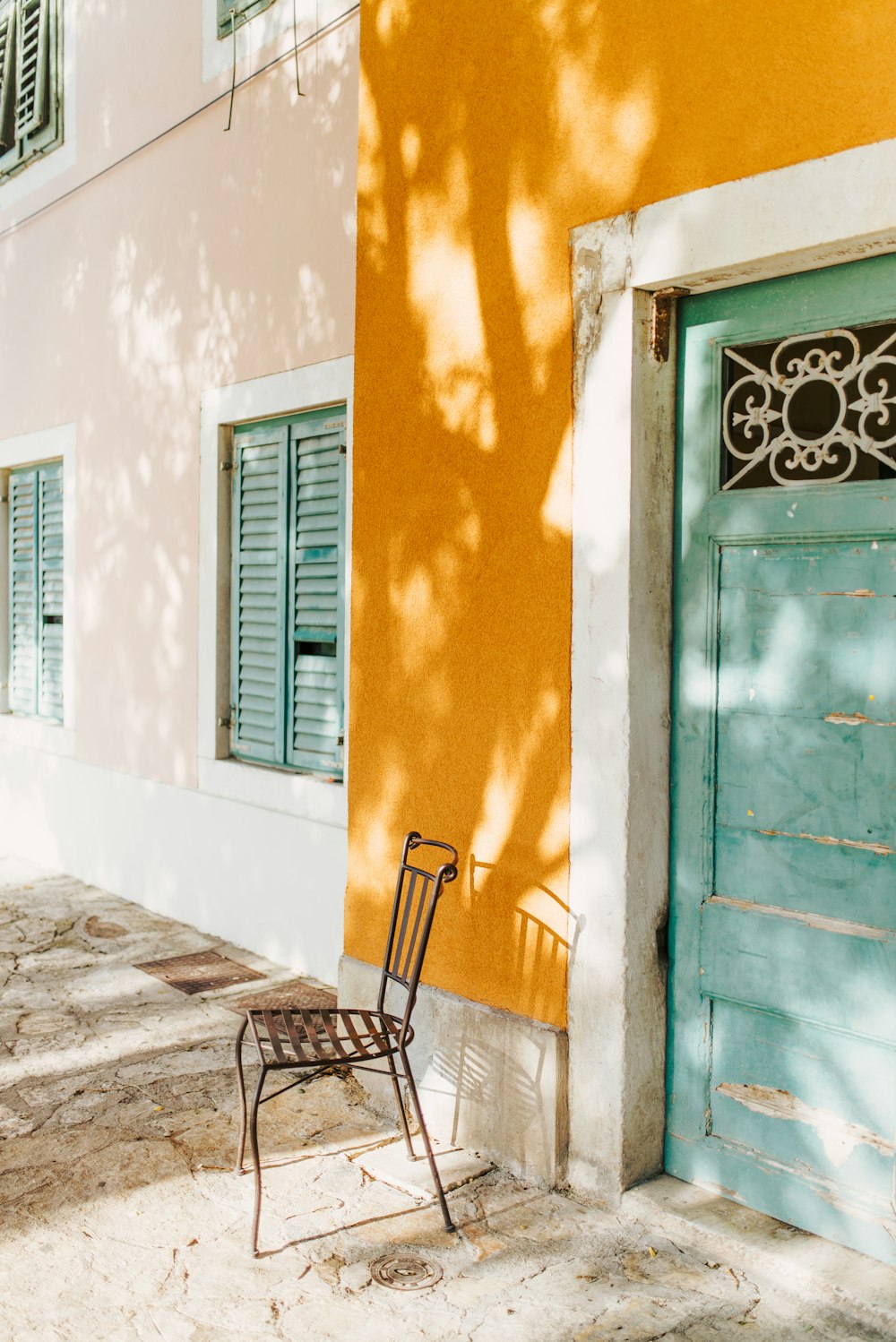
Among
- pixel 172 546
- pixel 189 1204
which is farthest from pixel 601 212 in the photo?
pixel 172 546

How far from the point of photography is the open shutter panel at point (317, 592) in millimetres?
5770

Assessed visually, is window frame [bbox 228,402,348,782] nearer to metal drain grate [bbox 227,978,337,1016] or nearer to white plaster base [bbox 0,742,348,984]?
white plaster base [bbox 0,742,348,984]

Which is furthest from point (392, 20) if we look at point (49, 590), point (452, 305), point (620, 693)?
point (49, 590)

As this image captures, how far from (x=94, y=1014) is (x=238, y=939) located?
116 cm

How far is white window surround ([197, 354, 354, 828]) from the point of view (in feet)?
19.0

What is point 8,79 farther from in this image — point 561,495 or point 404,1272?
point 404,1272

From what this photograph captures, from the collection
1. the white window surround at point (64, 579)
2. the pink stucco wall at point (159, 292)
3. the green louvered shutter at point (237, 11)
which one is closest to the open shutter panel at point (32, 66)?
the pink stucco wall at point (159, 292)

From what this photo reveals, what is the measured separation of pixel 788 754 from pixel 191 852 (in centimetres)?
426

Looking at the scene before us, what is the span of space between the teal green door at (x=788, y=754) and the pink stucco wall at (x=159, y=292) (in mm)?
2733

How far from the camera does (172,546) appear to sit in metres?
6.88

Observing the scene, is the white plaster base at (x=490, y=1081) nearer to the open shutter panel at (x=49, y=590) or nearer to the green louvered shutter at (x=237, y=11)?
the green louvered shutter at (x=237, y=11)

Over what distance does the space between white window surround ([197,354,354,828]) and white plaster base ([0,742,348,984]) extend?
0.09 metres

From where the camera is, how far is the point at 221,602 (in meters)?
6.51

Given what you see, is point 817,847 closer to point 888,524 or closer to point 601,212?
point 888,524
